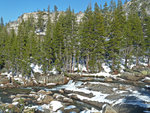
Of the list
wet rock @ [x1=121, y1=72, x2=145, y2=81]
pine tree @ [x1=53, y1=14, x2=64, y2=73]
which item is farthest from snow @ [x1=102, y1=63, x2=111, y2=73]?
pine tree @ [x1=53, y1=14, x2=64, y2=73]

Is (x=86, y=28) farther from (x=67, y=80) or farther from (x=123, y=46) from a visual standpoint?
(x=67, y=80)

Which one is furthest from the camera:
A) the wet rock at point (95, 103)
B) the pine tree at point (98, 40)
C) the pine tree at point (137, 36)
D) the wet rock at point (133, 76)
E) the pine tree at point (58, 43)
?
the pine tree at point (137, 36)

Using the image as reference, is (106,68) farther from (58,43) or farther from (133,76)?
(58,43)

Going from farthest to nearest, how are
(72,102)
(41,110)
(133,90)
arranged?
(133,90), (72,102), (41,110)

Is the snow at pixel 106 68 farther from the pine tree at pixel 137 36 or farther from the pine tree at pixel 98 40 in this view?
the pine tree at pixel 137 36

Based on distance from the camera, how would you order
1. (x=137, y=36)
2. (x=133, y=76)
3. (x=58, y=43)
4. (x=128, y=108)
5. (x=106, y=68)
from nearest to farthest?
(x=128, y=108)
(x=133, y=76)
(x=58, y=43)
(x=106, y=68)
(x=137, y=36)

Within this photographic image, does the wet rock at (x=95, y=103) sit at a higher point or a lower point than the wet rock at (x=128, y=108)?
lower

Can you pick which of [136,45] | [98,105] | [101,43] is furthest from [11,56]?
[136,45]

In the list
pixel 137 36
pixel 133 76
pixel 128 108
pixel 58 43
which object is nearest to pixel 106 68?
pixel 133 76

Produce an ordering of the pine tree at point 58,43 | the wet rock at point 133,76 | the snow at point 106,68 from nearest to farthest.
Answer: the wet rock at point 133,76 < the pine tree at point 58,43 < the snow at point 106,68

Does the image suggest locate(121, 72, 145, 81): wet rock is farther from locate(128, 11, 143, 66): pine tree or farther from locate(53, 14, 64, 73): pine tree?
locate(53, 14, 64, 73): pine tree

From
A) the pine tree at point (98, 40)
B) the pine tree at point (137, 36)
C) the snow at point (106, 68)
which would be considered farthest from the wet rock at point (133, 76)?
the pine tree at point (137, 36)

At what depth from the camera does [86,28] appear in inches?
1426

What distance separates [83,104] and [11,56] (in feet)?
93.8
